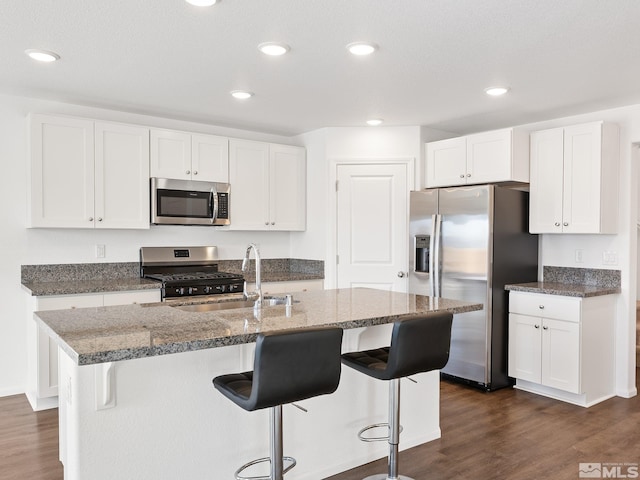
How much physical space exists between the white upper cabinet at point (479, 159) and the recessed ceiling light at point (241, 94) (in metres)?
1.91

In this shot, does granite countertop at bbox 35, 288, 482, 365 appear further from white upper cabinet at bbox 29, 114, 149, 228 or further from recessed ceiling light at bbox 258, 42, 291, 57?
white upper cabinet at bbox 29, 114, 149, 228

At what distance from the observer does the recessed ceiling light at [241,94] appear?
3.70 meters

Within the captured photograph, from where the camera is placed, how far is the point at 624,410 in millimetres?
3721

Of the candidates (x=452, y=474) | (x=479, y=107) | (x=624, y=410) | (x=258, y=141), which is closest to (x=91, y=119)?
(x=258, y=141)

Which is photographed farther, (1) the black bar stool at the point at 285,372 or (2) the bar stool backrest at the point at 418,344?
(2) the bar stool backrest at the point at 418,344

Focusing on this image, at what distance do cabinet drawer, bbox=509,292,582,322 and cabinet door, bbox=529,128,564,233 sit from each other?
594 millimetres

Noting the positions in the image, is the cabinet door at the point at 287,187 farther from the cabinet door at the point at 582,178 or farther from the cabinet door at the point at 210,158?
the cabinet door at the point at 582,178

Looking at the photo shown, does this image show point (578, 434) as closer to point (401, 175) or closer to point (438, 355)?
point (438, 355)

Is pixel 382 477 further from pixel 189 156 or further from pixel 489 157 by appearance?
pixel 189 156

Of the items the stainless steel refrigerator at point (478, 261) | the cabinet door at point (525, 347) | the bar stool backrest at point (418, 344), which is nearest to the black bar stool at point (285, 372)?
the bar stool backrest at point (418, 344)

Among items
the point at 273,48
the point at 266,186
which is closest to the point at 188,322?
the point at 273,48

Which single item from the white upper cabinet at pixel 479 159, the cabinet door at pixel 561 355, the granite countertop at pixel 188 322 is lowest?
the cabinet door at pixel 561 355

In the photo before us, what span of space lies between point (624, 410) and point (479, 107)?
2589 millimetres

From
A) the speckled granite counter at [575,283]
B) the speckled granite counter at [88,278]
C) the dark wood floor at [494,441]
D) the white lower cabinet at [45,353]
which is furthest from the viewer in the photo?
the speckled granite counter at [575,283]
